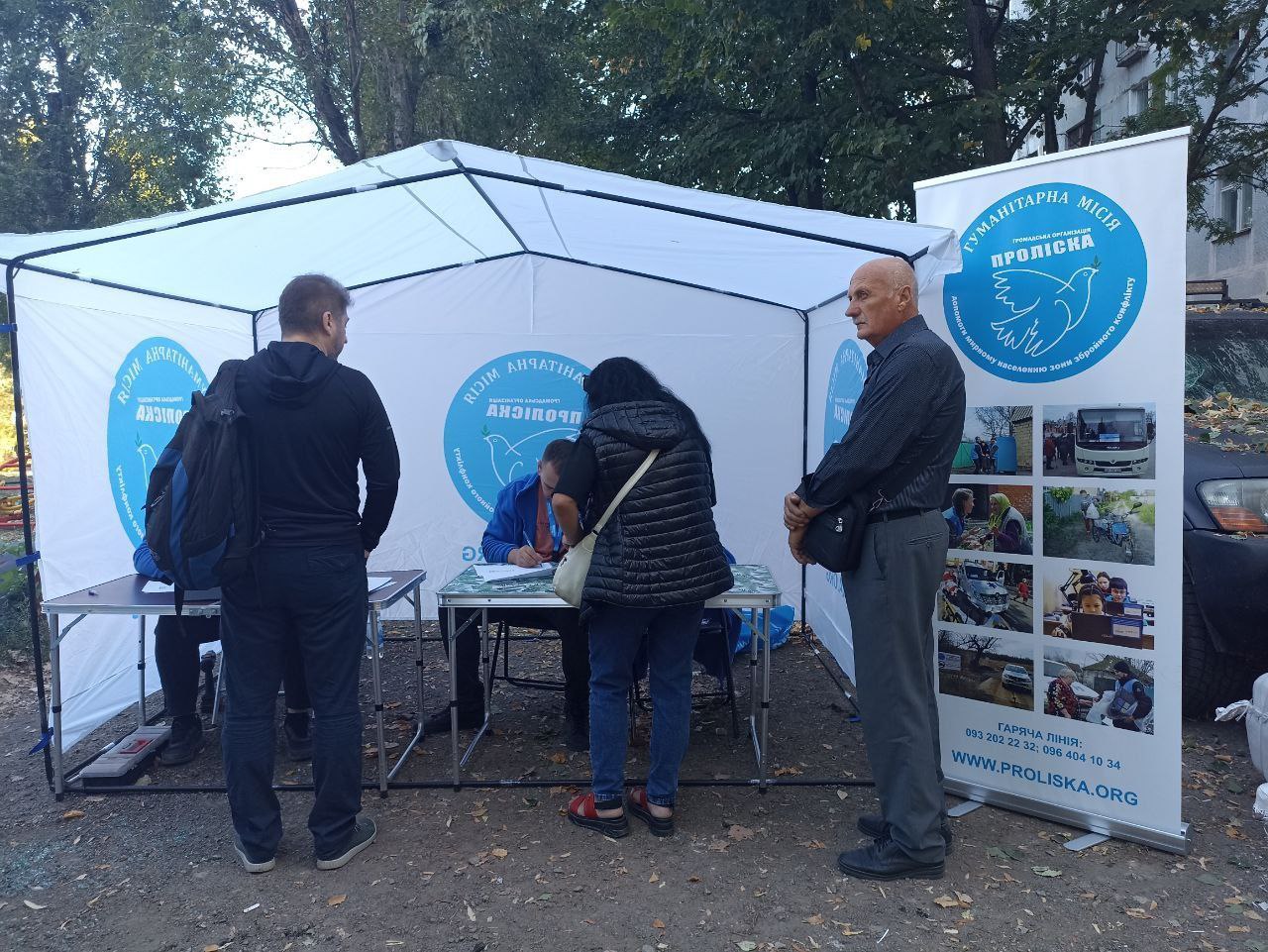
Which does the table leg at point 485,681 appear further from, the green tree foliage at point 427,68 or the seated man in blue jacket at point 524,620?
the green tree foliage at point 427,68

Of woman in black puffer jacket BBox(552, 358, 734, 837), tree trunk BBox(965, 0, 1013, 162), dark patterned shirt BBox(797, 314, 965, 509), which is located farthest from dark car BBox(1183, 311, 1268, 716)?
tree trunk BBox(965, 0, 1013, 162)

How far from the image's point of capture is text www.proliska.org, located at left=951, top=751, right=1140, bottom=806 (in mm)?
3156

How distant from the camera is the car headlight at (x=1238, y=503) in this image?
12.2 feet

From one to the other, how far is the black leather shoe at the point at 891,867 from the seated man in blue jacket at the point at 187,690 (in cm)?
234

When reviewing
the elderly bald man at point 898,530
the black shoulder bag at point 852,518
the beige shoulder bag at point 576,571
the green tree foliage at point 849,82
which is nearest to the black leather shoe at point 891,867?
the elderly bald man at point 898,530

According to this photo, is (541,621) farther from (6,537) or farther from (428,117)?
(428,117)

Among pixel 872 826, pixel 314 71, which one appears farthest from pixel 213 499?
pixel 314 71

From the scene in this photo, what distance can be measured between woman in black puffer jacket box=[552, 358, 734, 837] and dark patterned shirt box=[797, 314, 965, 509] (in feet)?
1.40

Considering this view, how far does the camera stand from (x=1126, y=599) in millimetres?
3088

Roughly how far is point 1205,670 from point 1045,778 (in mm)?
1202

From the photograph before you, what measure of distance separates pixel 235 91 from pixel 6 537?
21.4 ft

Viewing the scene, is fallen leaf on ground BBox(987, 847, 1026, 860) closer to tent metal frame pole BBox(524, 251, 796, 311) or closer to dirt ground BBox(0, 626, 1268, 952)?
dirt ground BBox(0, 626, 1268, 952)

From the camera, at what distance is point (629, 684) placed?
126 inches

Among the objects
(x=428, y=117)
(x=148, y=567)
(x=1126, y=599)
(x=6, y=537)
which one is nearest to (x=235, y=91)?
(x=428, y=117)
